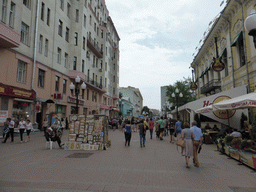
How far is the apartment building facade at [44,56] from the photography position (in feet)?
51.1

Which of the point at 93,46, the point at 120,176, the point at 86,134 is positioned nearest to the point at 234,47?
the point at 86,134

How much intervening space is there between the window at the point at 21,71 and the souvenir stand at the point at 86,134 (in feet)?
31.5

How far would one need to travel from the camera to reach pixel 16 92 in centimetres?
1614

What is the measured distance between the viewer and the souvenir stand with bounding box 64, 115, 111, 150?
10648 mm

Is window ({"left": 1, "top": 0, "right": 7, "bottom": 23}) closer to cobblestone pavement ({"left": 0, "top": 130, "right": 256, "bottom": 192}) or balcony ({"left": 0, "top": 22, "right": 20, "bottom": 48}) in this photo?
balcony ({"left": 0, "top": 22, "right": 20, "bottom": 48})

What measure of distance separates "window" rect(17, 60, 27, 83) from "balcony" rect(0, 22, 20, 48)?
8.44 feet

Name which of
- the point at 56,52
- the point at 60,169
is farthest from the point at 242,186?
the point at 56,52

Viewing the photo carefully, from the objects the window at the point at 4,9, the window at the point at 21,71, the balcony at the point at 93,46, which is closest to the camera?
the window at the point at 4,9

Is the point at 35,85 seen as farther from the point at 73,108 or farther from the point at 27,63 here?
the point at 73,108

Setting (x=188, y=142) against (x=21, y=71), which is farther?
(x=21, y=71)

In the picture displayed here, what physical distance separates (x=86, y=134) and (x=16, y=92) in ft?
29.9

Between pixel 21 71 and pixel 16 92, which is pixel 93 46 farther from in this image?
pixel 16 92

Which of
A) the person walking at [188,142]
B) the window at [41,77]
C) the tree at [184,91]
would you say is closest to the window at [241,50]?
the person walking at [188,142]

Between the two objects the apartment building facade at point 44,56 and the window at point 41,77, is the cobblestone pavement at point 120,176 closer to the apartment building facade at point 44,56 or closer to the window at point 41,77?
the apartment building facade at point 44,56
